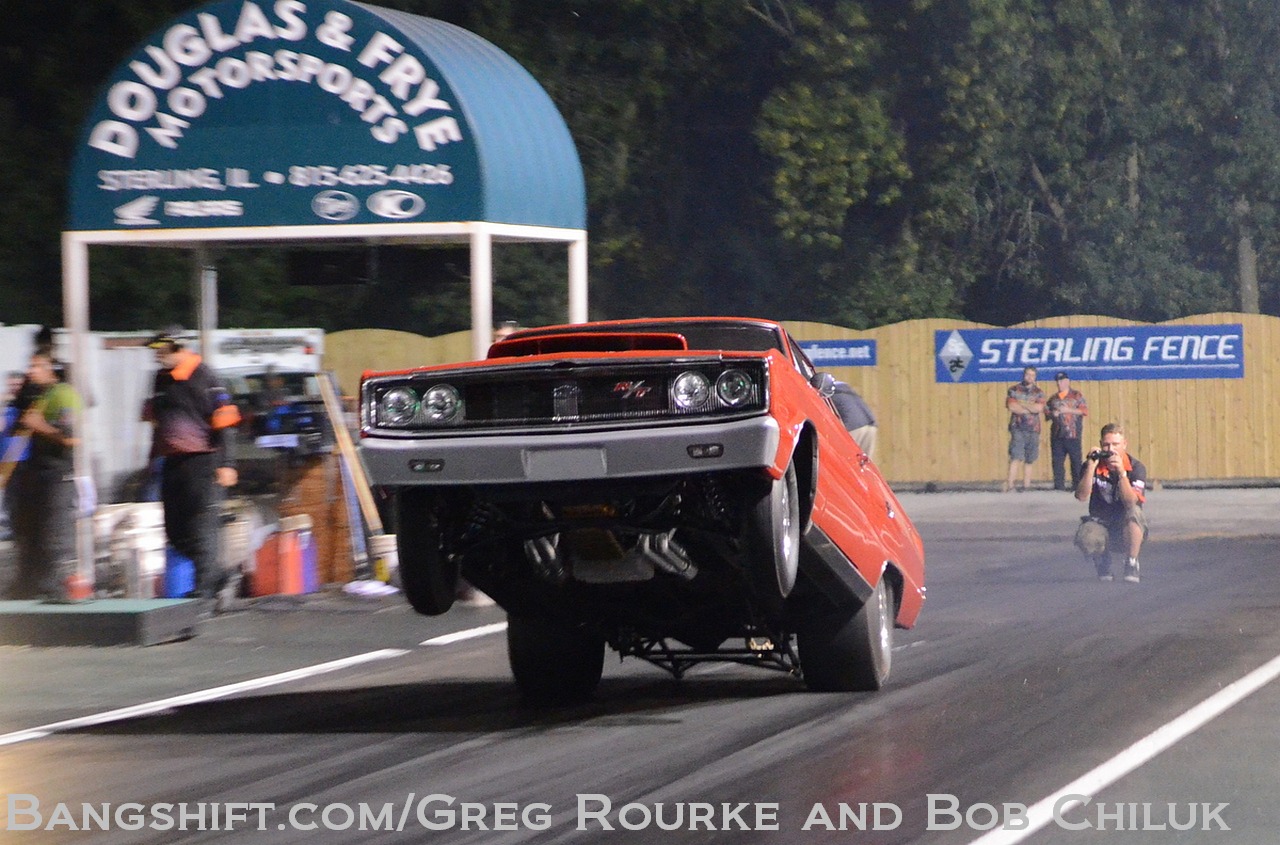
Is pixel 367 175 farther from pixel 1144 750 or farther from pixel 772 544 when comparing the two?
pixel 1144 750

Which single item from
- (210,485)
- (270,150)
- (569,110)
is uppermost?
(569,110)

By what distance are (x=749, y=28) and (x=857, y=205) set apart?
4.76 m

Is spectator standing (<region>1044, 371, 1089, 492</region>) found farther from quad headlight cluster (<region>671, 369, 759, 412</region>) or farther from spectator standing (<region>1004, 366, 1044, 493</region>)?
quad headlight cluster (<region>671, 369, 759, 412</region>)

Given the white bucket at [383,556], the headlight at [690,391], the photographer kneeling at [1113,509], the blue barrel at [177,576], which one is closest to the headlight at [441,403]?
the headlight at [690,391]

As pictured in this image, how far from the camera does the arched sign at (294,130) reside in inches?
558

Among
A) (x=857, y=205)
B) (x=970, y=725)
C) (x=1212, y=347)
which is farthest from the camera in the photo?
(x=857, y=205)

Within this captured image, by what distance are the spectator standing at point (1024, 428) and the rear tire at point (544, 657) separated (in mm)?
17713

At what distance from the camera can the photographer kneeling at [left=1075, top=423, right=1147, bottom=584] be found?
1528 cm

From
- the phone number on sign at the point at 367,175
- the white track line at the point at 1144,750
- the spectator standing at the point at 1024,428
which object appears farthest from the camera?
the spectator standing at the point at 1024,428

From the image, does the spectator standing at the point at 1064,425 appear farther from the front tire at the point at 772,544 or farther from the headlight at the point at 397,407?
the headlight at the point at 397,407

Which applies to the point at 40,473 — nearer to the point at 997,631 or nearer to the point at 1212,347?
the point at 997,631

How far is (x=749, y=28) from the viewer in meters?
43.1

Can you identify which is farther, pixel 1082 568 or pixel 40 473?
pixel 1082 568

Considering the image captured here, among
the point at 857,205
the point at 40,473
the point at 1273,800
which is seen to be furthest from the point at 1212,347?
the point at 1273,800
